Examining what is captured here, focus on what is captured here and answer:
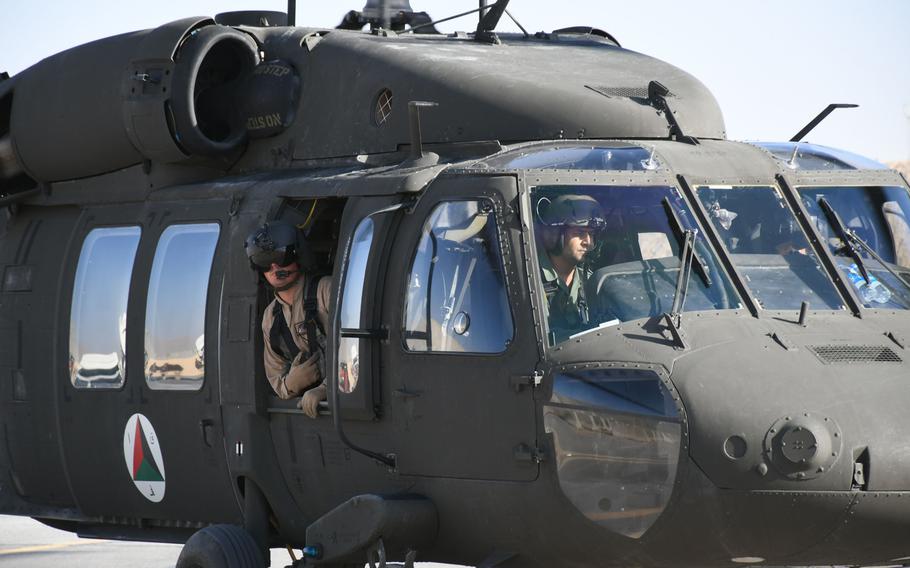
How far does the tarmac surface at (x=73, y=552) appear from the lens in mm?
12953

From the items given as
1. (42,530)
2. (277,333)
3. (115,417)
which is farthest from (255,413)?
(42,530)

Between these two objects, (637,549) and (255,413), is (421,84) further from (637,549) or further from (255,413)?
(637,549)

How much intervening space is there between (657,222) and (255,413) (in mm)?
2404

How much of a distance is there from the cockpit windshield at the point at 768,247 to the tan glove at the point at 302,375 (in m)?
2.16

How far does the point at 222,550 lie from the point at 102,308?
1974mm

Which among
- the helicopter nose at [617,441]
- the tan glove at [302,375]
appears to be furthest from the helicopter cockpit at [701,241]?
the tan glove at [302,375]

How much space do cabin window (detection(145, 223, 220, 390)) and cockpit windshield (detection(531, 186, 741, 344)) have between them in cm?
235

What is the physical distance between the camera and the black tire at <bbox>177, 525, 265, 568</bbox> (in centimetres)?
840

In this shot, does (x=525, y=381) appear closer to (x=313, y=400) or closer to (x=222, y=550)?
(x=313, y=400)

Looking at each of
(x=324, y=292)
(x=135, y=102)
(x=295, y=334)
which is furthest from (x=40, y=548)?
(x=324, y=292)

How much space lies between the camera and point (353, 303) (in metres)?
7.98

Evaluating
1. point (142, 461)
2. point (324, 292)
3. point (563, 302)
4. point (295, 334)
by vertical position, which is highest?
point (563, 302)

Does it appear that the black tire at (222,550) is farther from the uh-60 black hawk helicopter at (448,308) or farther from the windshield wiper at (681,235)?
the windshield wiper at (681,235)

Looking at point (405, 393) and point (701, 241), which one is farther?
point (405, 393)
